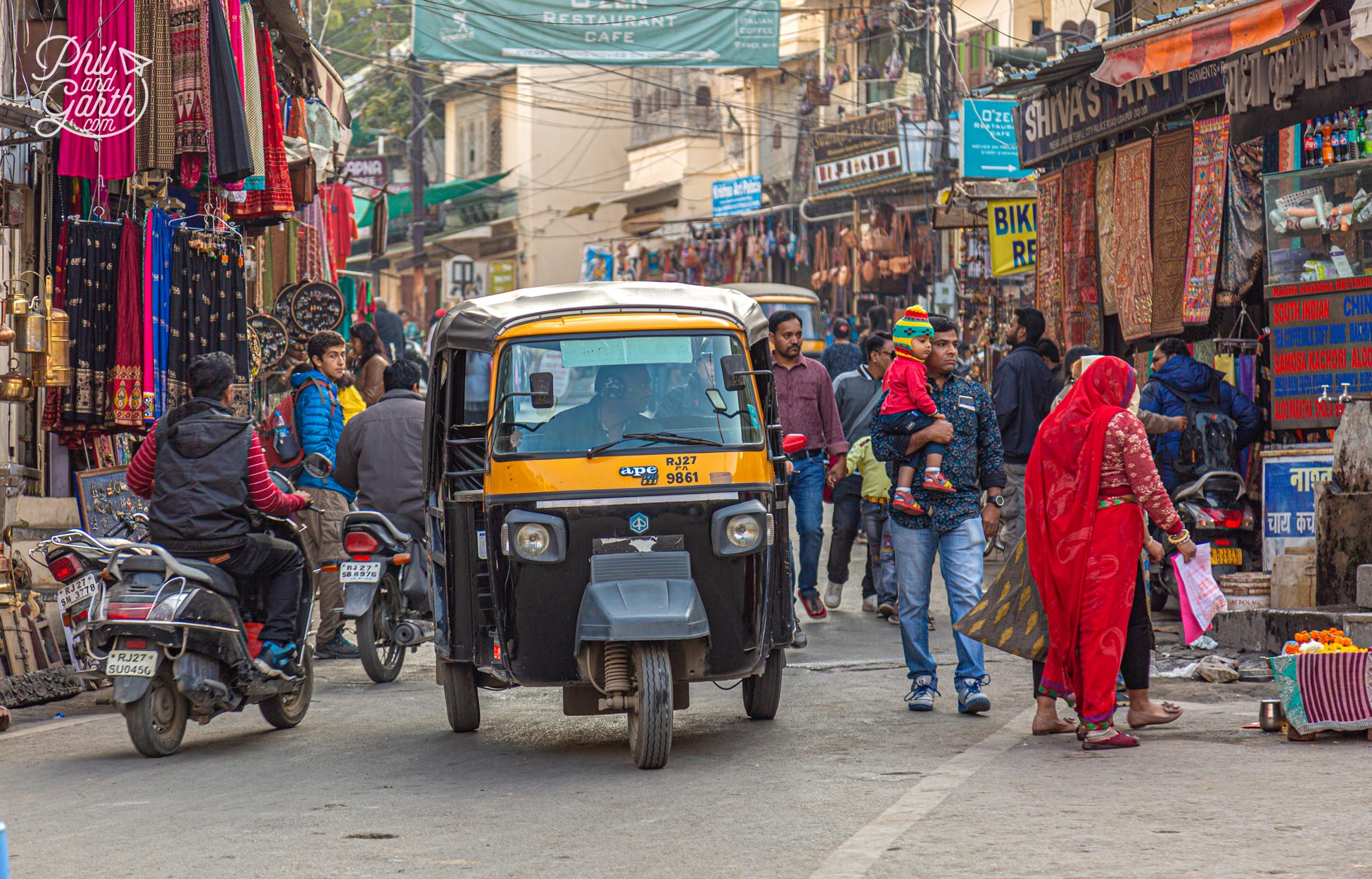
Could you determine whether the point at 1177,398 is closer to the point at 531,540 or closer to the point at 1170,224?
the point at 1170,224

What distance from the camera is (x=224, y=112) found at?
1137 centimetres

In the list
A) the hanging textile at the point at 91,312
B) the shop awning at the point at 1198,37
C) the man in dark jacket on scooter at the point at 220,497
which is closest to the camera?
the man in dark jacket on scooter at the point at 220,497

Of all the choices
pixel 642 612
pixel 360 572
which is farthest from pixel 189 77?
pixel 642 612

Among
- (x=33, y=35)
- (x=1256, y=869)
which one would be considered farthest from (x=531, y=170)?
(x=1256, y=869)

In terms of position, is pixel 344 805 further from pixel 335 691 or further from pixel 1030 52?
pixel 1030 52

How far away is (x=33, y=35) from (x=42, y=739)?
16.9 feet

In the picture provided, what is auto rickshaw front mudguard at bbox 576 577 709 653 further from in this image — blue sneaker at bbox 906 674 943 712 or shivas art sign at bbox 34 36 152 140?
shivas art sign at bbox 34 36 152 140

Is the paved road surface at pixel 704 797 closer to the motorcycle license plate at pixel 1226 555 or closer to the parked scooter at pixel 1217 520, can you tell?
the parked scooter at pixel 1217 520

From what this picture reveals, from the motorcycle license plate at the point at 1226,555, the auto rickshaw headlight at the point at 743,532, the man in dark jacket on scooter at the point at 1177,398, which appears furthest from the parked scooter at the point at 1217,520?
the auto rickshaw headlight at the point at 743,532

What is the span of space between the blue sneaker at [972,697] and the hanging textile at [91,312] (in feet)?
20.5

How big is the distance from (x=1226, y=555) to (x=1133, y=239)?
388 centimetres

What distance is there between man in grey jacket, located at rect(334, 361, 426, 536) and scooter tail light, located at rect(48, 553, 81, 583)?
2839 millimetres

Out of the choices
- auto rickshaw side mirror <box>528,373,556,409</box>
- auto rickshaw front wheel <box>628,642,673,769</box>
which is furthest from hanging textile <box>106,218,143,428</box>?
auto rickshaw front wheel <box>628,642,673,769</box>

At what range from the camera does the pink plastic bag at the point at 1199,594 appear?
30.1 feet
